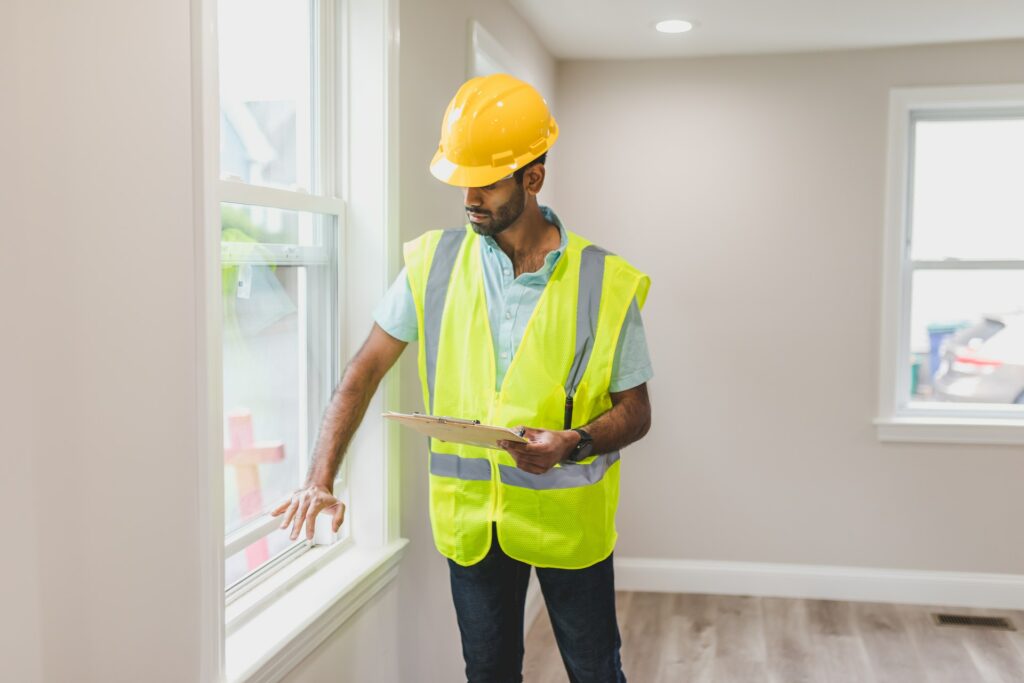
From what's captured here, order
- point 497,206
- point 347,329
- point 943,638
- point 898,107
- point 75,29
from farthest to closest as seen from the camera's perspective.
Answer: point 898,107, point 943,638, point 347,329, point 497,206, point 75,29

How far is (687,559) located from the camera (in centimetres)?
440

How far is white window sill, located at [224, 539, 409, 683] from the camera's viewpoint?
1.67 m

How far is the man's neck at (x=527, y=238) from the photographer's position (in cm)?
194

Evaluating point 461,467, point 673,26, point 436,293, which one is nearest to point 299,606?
point 461,467

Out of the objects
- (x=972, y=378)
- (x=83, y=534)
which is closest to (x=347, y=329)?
(x=83, y=534)

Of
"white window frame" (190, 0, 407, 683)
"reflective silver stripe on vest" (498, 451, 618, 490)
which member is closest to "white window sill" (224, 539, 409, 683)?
"white window frame" (190, 0, 407, 683)

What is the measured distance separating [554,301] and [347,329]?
558 mm

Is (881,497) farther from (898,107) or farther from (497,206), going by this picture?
(497,206)

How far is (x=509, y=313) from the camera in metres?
1.91

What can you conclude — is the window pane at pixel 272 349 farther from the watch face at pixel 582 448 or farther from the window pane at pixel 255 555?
the watch face at pixel 582 448

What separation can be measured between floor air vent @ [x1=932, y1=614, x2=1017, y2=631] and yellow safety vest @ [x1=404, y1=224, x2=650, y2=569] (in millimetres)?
2603

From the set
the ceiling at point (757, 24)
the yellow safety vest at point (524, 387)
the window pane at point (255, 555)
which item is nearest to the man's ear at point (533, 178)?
the yellow safety vest at point (524, 387)

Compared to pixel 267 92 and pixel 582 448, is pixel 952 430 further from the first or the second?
pixel 267 92

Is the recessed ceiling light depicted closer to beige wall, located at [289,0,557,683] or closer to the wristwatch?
beige wall, located at [289,0,557,683]
